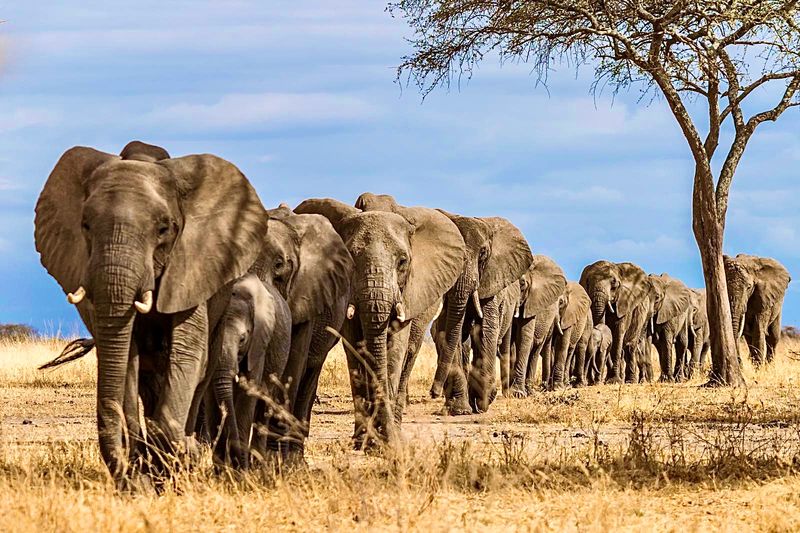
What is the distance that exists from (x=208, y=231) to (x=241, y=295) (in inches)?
36.2

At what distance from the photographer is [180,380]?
8.19 m

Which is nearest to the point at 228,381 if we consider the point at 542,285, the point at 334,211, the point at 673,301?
the point at 334,211

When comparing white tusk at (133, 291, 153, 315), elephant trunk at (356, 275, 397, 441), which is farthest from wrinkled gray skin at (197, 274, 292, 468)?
elephant trunk at (356, 275, 397, 441)

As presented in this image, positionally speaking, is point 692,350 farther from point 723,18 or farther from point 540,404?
point 540,404

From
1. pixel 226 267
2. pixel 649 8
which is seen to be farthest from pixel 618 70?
pixel 226 267

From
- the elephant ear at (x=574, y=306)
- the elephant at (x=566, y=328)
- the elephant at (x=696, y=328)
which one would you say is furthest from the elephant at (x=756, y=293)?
the elephant ear at (x=574, y=306)

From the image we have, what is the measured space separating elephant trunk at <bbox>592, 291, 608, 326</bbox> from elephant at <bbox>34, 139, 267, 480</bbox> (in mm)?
22109

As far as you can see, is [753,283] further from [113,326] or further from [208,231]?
[113,326]

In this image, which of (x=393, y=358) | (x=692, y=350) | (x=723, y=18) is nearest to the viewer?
(x=393, y=358)

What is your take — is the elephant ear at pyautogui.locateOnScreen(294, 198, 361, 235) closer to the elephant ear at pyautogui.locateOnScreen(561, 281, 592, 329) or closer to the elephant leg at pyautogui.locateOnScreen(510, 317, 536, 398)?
the elephant leg at pyautogui.locateOnScreen(510, 317, 536, 398)

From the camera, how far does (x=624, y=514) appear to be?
787cm

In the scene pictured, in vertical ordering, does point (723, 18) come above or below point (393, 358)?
above

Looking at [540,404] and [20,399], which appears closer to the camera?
[540,404]

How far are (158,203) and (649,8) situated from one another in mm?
15878
